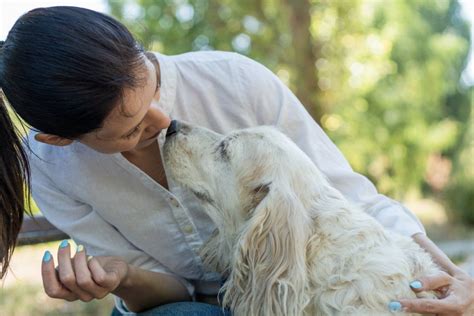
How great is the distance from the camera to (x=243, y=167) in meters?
2.26

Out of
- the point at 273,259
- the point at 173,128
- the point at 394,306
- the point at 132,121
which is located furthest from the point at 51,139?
the point at 394,306

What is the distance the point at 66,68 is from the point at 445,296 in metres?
1.39

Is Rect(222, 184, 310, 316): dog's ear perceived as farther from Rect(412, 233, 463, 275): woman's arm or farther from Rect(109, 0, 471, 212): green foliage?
Rect(109, 0, 471, 212): green foliage

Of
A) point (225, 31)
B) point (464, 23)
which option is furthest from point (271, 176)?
point (464, 23)

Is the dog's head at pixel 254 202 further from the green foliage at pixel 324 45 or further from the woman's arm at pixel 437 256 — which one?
the green foliage at pixel 324 45

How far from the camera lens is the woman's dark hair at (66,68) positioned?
1988mm

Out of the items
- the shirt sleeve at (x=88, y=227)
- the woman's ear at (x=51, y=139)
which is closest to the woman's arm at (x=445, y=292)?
the shirt sleeve at (x=88, y=227)

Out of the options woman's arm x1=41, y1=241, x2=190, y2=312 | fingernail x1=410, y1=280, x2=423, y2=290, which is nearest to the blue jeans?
woman's arm x1=41, y1=241, x2=190, y2=312

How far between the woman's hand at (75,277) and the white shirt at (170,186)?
0.44 meters

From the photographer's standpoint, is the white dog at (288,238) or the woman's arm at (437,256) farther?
the woman's arm at (437,256)

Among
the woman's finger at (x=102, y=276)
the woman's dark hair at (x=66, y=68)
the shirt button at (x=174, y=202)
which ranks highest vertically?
the woman's dark hair at (x=66, y=68)

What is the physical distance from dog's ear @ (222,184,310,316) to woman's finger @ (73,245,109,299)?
434 mm

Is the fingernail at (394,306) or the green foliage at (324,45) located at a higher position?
the fingernail at (394,306)

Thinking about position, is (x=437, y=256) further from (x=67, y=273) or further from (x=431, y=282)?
(x=67, y=273)
